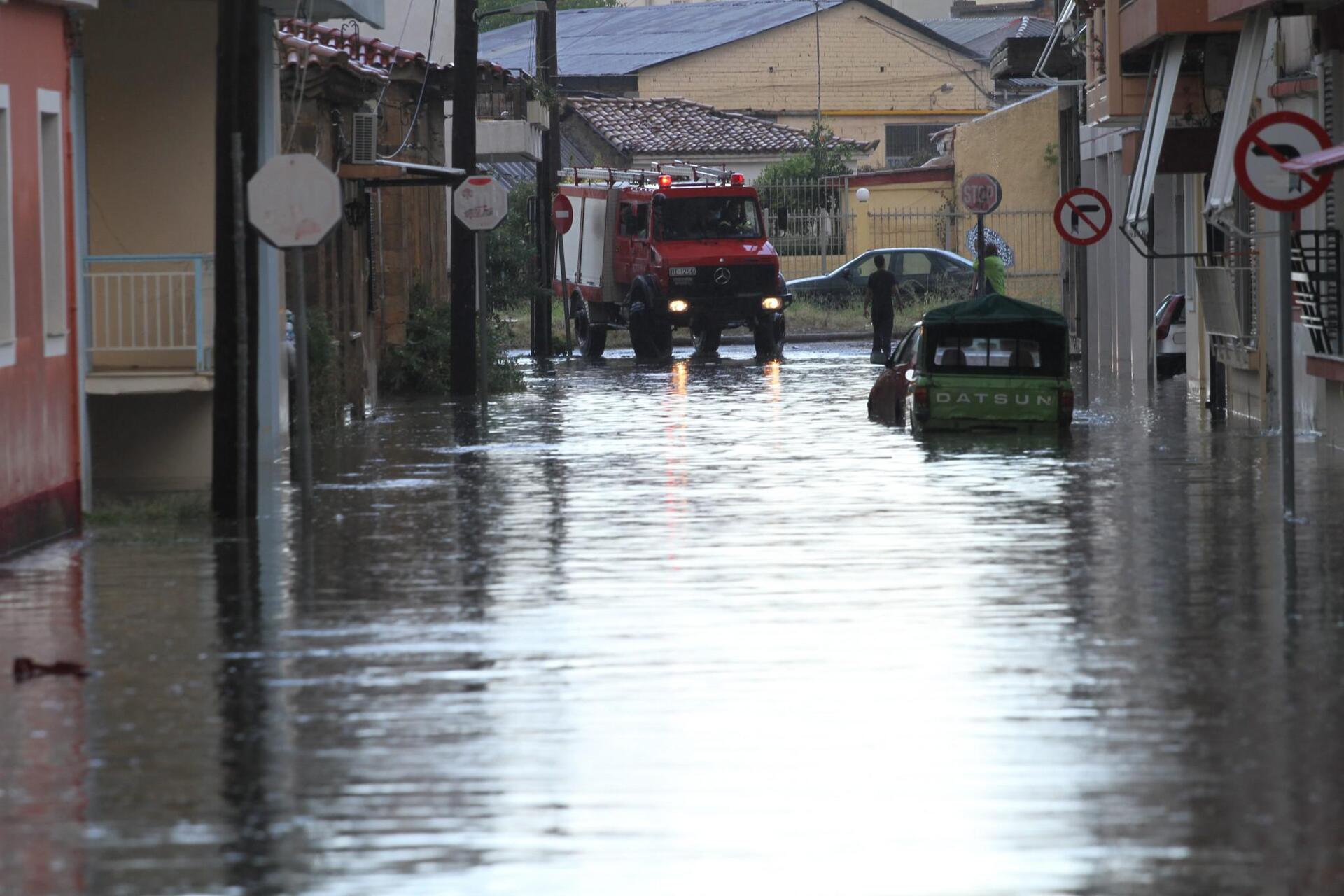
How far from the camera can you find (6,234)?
15.4m

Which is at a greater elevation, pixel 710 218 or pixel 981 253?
pixel 710 218

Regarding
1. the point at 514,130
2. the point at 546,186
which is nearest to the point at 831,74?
the point at 546,186

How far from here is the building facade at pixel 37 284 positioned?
15.3m

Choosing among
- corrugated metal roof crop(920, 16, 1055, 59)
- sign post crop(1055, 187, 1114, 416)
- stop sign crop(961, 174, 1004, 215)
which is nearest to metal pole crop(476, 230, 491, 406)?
sign post crop(1055, 187, 1114, 416)

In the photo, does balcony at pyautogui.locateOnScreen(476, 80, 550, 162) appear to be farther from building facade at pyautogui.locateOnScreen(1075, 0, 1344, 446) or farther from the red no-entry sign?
building facade at pyautogui.locateOnScreen(1075, 0, 1344, 446)

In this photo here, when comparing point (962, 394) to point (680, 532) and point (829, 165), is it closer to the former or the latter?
point (680, 532)

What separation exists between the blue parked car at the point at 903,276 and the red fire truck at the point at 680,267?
8297 mm

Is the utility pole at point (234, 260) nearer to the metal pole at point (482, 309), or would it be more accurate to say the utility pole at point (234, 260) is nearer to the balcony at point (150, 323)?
the balcony at point (150, 323)

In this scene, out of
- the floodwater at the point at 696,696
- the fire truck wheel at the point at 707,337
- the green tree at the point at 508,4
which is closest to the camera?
the floodwater at the point at 696,696

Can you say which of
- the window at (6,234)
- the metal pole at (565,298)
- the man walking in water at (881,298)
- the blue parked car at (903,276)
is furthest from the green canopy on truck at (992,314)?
the blue parked car at (903,276)

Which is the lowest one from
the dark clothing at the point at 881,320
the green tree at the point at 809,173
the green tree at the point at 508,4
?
the dark clothing at the point at 881,320

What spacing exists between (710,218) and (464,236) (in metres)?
11.5

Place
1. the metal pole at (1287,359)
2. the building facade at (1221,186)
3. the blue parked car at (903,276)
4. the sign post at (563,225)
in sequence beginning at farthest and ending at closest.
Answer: the blue parked car at (903,276), the sign post at (563,225), the building facade at (1221,186), the metal pole at (1287,359)

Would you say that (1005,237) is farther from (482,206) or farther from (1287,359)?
(1287,359)
